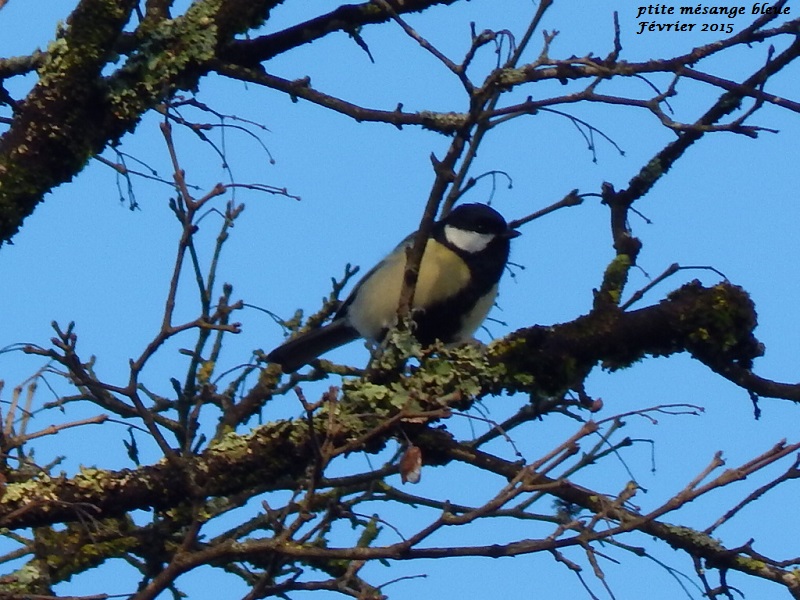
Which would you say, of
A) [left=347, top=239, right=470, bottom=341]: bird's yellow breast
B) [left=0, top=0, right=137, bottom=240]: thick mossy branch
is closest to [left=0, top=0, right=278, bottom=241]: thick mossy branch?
[left=0, top=0, right=137, bottom=240]: thick mossy branch

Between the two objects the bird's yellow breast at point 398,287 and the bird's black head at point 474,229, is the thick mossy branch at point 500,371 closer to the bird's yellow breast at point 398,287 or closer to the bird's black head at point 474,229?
the bird's yellow breast at point 398,287

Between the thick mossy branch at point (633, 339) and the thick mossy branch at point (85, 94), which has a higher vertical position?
the thick mossy branch at point (85, 94)

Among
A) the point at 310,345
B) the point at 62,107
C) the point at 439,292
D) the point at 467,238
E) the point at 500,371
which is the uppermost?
the point at 467,238

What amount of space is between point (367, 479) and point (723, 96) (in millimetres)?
1334

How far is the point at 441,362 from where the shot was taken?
317 centimetres

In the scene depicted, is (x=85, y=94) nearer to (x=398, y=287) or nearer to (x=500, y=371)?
(x=500, y=371)

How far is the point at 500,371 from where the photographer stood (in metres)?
3.14

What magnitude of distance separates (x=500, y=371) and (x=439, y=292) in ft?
4.10

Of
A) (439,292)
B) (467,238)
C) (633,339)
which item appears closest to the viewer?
(633,339)

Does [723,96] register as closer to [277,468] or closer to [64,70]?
[277,468]

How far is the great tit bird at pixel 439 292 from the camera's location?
14.2 feet

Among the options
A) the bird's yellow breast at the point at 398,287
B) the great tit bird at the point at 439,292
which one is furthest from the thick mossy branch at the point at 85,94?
the bird's yellow breast at the point at 398,287

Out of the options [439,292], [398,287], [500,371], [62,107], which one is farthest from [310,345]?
[62,107]

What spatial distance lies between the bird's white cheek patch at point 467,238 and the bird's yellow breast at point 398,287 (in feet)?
0.23
